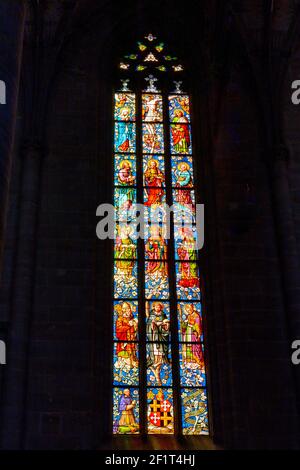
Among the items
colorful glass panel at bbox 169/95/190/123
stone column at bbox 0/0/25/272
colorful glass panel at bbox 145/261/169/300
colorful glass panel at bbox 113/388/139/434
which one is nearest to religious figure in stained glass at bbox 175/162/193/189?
colorful glass panel at bbox 169/95/190/123

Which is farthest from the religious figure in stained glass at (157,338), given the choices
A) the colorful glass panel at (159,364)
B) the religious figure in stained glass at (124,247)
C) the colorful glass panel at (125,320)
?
the religious figure in stained glass at (124,247)

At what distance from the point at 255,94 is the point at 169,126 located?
1.71 metres

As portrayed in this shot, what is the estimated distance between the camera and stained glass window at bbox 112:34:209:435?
1076 centimetres

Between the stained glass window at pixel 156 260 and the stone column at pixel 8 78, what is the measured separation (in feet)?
15.3

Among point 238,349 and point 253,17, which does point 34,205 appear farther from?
point 253,17

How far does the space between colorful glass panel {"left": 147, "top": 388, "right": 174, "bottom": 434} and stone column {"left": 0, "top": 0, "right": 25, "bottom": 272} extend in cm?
482

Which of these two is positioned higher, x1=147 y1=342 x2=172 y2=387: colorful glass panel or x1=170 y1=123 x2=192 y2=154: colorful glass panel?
x1=170 y1=123 x2=192 y2=154: colorful glass panel

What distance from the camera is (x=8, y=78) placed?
7492 millimetres

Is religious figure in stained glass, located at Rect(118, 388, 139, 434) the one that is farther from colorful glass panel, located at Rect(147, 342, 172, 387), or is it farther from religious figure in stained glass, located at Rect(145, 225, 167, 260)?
religious figure in stained glass, located at Rect(145, 225, 167, 260)

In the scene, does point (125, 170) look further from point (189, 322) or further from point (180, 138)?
point (189, 322)

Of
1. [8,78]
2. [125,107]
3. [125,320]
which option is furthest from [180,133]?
[8,78]

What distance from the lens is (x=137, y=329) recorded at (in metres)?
11.2

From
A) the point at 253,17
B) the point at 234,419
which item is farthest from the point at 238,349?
the point at 253,17

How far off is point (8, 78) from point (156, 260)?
510 cm
